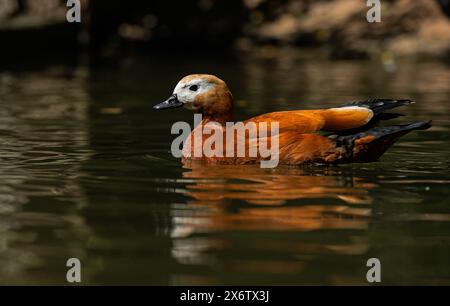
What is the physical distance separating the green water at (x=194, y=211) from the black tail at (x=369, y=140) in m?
0.13

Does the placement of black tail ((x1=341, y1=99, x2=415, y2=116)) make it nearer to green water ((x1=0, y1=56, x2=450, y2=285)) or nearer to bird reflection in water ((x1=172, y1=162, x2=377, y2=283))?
green water ((x1=0, y1=56, x2=450, y2=285))

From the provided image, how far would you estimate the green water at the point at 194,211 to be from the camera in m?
4.89

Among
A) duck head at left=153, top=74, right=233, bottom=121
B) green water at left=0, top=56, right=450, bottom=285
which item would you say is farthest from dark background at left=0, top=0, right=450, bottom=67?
duck head at left=153, top=74, right=233, bottom=121

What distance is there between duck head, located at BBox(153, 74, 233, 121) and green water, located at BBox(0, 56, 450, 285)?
478mm

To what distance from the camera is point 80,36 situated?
20.5m

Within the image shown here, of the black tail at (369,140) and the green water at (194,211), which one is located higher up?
the black tail at (369,140)

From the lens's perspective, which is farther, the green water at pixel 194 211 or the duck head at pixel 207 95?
the duck head at pixel 207 95

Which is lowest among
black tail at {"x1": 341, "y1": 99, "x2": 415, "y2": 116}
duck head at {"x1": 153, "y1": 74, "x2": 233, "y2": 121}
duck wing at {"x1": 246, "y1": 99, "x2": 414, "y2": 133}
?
duck wing at {"x1": 246, "y1": 99, "x2": 414, "y2": 133}

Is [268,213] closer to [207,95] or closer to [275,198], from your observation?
[275,198]

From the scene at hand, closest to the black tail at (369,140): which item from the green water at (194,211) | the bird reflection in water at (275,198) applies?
the green water at (194,211)

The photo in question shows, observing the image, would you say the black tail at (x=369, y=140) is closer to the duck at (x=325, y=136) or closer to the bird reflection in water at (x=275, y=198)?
the duck at (x=325, y=136)

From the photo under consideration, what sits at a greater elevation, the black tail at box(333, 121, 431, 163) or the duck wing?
the duck wing

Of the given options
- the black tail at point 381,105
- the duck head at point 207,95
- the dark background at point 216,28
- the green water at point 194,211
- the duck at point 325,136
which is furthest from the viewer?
the dark background at point 216,28

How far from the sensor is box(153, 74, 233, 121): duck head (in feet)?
27.0
